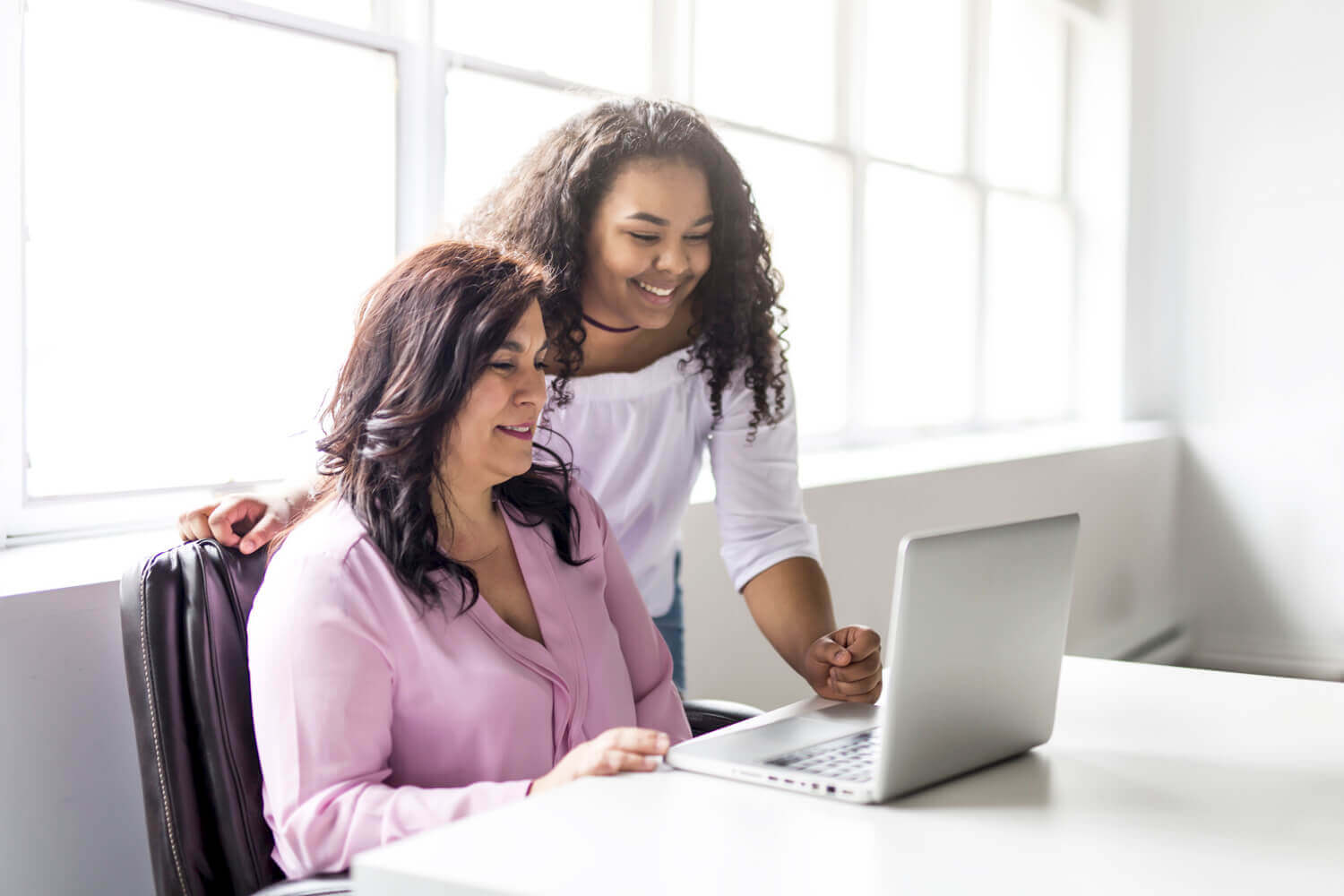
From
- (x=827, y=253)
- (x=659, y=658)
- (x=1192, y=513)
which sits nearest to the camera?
A: (x=659, y=658)

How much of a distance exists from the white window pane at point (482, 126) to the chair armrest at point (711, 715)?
1.12 metres

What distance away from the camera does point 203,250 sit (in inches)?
86.4

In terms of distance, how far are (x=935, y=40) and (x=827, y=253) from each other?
1.18m

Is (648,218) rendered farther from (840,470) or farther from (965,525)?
(965,525)

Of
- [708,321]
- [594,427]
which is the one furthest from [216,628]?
[708,321]

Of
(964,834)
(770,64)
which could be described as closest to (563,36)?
(770,64)

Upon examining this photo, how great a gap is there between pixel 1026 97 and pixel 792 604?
4.18 meters

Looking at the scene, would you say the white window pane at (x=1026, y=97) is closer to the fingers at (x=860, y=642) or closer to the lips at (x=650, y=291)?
the lips at (x=650, y=291)

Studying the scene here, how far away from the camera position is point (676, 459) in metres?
2.12

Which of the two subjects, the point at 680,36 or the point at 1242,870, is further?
the point at 680,36

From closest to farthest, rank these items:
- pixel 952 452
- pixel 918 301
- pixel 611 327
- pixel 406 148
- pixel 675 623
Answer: pixel 611 327, pixel 675 623, pixel 406 148, pixel 952 452, pixel 918 301

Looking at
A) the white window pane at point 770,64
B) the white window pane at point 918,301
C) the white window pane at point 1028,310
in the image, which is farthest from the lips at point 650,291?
the white window pane at point 1028,310

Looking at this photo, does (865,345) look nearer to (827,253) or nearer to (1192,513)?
(827,253)

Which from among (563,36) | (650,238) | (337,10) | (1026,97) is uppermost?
(1026,97)
